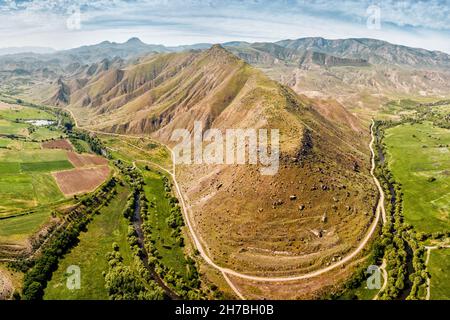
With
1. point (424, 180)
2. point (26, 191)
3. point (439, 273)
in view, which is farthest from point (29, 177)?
point (424, 180)

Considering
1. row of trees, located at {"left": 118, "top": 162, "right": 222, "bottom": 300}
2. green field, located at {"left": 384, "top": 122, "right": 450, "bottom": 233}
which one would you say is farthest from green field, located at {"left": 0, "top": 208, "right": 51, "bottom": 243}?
green field, located at {"left": 384, "top": 122, "right": 450, "bottom": 233}

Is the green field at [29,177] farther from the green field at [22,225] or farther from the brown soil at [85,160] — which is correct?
the green field at [22,225]

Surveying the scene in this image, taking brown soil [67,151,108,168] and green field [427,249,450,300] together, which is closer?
green field [427,249,450,300]

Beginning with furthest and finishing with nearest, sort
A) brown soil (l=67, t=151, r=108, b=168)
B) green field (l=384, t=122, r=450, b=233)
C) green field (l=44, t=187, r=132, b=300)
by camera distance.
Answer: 1. brown soil (l=67, t=151, r=108, b=168)
2. green field (l=384, t=122, r=450, b=233)
3. green field (l=44, t=187, r=132, b=300)

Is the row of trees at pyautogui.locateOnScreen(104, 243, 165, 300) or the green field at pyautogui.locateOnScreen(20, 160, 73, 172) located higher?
the green field at pyautogui.locateOnScreen(20, 160, 73, 172)

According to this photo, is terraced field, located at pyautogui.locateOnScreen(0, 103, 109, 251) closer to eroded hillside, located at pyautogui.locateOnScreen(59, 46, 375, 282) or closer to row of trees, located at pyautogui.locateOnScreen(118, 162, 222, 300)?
row of trees, located at pyautogui.locateOnScreen(118, 162, 222, 300)
